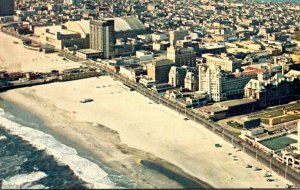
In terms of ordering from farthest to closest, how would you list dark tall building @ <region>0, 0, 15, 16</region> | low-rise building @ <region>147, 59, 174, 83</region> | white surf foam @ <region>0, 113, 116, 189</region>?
dark tall building @ <region>0, 0, 15, 16</region> < low-rise building @ <region>147, 59, 174, 83</region> < white surf foam @ <region>0, 113, 116, 189</region>

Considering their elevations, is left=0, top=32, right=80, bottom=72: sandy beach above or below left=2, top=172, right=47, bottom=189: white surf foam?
above

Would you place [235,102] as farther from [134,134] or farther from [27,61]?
[27,61]

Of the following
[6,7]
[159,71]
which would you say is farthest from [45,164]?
[6,7]

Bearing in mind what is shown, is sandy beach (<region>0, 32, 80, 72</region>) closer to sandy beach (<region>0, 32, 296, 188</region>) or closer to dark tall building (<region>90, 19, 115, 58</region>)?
dark tall building (<region>90, 19, 115, 58</region>)

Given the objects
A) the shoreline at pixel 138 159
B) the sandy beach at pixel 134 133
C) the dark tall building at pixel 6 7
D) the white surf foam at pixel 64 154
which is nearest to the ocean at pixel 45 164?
the white surf foam at pixel 64 154

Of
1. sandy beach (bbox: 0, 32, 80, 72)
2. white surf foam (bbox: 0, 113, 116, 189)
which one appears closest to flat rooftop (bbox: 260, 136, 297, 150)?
white surf foam (bbox: 0, 113, 116, 189)

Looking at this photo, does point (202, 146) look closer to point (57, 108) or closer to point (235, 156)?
Result: point (235, 156)

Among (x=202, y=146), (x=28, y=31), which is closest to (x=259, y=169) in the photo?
(x=202, y=146)
